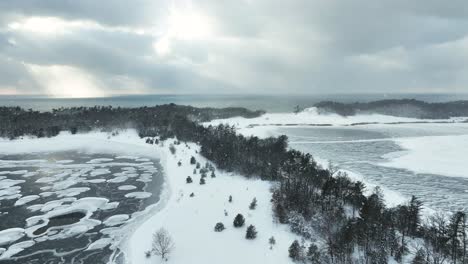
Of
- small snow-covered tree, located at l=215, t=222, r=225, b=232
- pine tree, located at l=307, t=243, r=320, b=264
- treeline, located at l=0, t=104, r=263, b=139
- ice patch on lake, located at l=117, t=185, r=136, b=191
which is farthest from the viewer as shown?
treeline, located at l=0, t=104, r=263, b=139

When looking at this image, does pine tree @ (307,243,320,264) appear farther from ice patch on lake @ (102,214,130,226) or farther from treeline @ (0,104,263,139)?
treeline @ (0,104,263,139)

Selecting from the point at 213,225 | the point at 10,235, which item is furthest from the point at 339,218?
the point at 10,235

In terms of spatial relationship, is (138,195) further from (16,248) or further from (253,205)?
(253,205)

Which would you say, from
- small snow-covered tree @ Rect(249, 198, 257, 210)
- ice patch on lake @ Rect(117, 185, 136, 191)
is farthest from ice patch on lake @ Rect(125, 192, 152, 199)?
small snow-covered tree @ Rect(249, 198, 257, 210)

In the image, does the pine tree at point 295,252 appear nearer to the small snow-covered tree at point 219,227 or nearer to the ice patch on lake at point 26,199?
the small snow-covered tree at point 219,227

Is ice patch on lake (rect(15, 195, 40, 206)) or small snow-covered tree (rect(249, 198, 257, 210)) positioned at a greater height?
small snow-covered tree (rect(249, 198, 257, 210))
